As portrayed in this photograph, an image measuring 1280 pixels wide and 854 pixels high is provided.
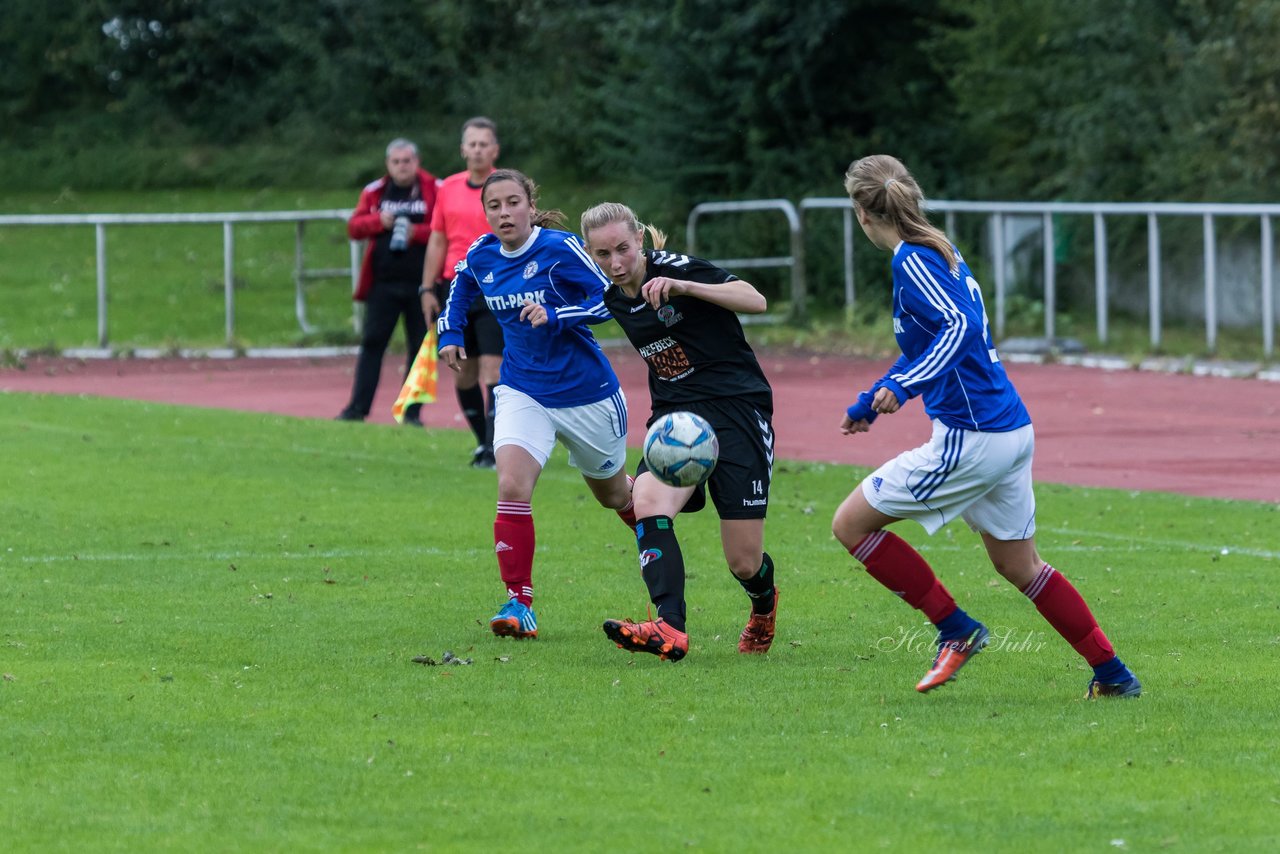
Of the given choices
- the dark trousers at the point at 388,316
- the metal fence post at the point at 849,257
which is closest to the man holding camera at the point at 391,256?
the dark trousers at the point at 388,316

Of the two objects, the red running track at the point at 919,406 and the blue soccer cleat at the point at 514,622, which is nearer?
the blue soccer cleat at the point at 514,622

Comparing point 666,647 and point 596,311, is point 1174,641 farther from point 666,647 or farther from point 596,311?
point 596,311

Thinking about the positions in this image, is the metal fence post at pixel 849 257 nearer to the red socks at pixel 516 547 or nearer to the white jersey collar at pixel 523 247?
the white jersey collar at pixel 523 247

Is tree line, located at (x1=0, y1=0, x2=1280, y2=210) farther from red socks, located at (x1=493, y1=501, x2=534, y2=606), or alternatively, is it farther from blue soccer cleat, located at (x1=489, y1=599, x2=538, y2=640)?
blue soccer cleat, located at (x1=489, y1=599, x2=538, y2=640)

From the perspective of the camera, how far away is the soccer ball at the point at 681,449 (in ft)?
23.0

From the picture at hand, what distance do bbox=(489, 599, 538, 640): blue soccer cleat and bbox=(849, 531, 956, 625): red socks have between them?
148cm

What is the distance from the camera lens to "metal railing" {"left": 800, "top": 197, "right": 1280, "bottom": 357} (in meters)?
20.1

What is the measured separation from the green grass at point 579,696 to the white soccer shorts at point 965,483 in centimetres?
61

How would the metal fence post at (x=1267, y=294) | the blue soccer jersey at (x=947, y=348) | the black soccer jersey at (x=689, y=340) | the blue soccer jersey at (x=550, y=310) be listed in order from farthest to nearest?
the metal fence post at (x=1267, y=294), the blue soccer jersey at (x=550, y=310), the black soccer jersey at (x=689, y=340), the blue soccer jersey at (x=947, y=348)

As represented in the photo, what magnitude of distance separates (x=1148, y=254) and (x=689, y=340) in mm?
15321

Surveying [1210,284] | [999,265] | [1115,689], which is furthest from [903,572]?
[999,265]

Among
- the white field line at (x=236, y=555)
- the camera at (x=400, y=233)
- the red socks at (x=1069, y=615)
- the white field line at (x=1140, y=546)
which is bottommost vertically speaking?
the white field line at (x=1140, y=546)

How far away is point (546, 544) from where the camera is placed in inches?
394

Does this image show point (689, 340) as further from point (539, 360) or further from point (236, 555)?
point (236, 555)
